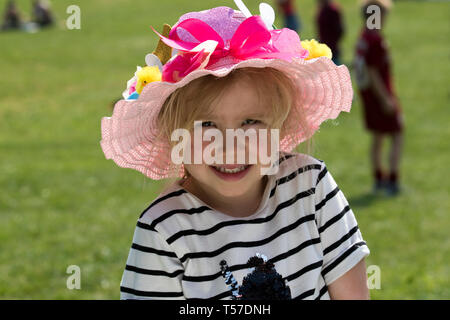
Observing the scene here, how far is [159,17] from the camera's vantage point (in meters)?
23.2

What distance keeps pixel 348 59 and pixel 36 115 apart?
26.9 feet

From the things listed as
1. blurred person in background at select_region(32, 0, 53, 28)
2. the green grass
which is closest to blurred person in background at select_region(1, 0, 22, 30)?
blurred person in background at select_region(32, 0, 53, 28)

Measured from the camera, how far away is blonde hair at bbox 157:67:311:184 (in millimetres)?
2082

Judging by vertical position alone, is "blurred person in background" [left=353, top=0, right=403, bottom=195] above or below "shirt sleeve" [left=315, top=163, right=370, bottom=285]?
above

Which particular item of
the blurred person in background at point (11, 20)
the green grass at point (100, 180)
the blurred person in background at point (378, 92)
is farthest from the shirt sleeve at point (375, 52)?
the blurred person in background at point (11, 20)

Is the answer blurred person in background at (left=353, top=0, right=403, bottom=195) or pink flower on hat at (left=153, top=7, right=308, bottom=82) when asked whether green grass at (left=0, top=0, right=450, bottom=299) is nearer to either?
blurred person in background at (left=353, top=0, right=403, bottom=195)

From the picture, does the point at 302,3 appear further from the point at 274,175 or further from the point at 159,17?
the point at 274,175

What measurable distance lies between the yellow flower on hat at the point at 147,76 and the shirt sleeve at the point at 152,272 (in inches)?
17.0

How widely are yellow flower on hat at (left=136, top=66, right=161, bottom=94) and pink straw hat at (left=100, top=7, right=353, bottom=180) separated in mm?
12

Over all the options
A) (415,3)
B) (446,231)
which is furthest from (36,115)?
(415,3)

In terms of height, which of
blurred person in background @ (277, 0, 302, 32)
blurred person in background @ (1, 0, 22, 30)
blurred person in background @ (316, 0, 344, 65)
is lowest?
blurred person in background @ (316, 0, 344, 65)

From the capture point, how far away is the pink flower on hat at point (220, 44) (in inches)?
79.0

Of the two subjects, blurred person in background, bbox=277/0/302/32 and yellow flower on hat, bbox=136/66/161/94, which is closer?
yellow flower on hat, bbox=136/66/161/94

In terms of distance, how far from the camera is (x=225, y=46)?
6.81ft
